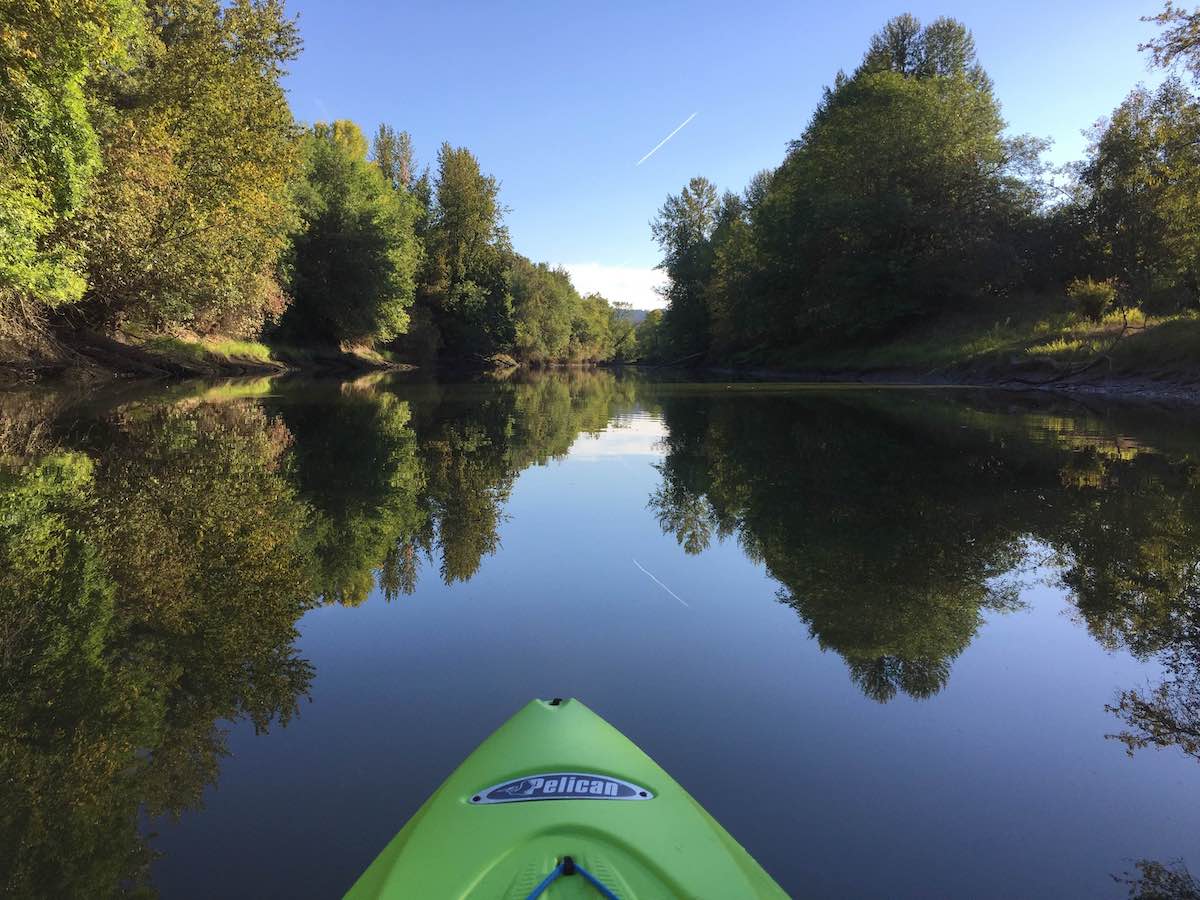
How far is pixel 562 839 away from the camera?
176 centimetres

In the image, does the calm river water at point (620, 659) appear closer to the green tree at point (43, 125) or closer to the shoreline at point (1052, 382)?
the green tree at point (43, 125)

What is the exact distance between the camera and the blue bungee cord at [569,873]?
5.09 ft

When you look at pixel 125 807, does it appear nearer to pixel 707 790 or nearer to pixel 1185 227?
pixel 707 790

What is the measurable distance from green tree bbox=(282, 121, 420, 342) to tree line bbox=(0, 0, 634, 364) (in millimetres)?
103

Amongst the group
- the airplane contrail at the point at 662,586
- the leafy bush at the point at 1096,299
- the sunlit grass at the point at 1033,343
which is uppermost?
the leafy bush at the point at 1096,299

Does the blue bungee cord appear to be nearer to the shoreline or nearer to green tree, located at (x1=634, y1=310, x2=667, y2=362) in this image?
the shoreline

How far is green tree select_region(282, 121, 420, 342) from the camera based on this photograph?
1486 inches

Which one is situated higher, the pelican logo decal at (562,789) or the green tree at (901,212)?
the green tree at (901,212)

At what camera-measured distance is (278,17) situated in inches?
812

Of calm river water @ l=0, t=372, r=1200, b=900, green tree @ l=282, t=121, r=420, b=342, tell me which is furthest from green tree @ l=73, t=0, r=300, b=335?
green tree @ l=282, t=121, r=420, b=342

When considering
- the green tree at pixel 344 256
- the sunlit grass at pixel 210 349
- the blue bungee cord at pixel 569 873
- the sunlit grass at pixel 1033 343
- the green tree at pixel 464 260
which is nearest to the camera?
Result: the blue bungee cord at pixel 569 873

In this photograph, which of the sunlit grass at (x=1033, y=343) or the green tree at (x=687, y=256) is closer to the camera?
the sunlit grass at (x=1033, y=343)

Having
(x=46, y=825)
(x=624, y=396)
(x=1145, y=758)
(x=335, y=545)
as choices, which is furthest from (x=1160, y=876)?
(x=624, y=396)

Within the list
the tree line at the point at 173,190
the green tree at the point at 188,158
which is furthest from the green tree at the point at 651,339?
the green tree at the point at 188,158
